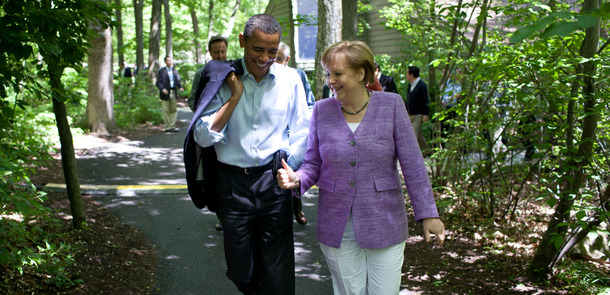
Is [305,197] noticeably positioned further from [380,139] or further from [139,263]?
[380,139]

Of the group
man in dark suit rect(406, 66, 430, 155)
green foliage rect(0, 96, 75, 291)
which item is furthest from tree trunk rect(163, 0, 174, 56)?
green foliage rect(0, 96, 75, 291)

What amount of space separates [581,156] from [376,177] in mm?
2195

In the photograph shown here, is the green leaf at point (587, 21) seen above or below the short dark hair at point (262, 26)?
below

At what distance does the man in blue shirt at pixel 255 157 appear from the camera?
3.37m

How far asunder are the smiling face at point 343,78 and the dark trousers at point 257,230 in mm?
802

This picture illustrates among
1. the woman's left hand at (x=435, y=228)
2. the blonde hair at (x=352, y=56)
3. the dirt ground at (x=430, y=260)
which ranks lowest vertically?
the dirt ground at (x=430, y=260)

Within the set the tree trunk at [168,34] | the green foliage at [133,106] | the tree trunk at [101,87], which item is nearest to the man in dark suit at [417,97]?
the tree trunk at [101,87]

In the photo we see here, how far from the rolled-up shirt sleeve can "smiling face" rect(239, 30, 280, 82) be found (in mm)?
313

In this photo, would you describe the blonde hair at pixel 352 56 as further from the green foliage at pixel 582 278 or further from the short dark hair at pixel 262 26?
the green foliage at pixel 582 278

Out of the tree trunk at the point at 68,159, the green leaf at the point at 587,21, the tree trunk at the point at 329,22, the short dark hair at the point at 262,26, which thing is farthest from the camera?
the tree trunk at the point at 329,22

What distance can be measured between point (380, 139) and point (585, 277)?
8.99ft

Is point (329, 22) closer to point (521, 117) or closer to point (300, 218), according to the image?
point (300, 218)

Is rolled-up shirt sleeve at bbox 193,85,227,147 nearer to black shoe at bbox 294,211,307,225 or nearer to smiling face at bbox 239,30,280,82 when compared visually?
smiling face at bbox 239,30,280,82

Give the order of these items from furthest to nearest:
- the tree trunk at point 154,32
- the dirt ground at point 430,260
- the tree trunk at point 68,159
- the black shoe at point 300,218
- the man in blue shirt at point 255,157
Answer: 1. the tree trunk at point 154,32
2. the black shoe at point 300,218
3. the tree trunk at point 68,159
4. the dirt ground at point 430,260
5. the man in blue shirt at point 255,157
